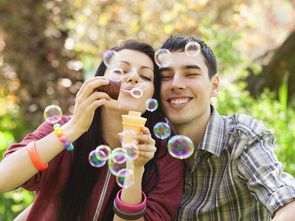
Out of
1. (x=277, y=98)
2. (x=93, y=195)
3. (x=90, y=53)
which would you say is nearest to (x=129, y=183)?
(x=93, y=195)

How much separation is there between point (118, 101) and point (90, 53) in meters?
4.10

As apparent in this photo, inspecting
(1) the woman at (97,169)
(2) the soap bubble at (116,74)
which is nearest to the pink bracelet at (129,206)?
(1) the woman at (97,169)

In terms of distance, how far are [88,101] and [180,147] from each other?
0.51 meters

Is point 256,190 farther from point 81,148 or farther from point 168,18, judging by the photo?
point 168,18

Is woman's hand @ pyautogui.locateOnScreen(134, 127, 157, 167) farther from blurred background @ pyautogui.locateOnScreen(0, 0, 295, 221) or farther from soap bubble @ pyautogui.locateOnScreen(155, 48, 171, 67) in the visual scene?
blurred background @ pyautogui.locateOnScreen(0, 0, 295, 221)

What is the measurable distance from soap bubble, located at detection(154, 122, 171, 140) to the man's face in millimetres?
64

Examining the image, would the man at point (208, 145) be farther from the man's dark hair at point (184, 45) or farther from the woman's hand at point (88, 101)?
the woman's hand at point (88, 101)

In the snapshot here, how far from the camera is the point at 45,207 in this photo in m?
2.55

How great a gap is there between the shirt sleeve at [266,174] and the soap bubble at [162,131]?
37cm

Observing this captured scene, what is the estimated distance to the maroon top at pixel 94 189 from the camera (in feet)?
8.03

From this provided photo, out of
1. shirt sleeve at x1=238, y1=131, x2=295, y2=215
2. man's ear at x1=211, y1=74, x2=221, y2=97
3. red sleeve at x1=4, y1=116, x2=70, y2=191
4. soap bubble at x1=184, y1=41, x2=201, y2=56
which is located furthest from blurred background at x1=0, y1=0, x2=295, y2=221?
red sleeve at x1=4, y1=116, x2=70, y2=191

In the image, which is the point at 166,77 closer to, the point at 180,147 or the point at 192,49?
the point at 192,49

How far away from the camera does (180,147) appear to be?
97.7 inches

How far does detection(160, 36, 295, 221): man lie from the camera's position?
8.06ft
